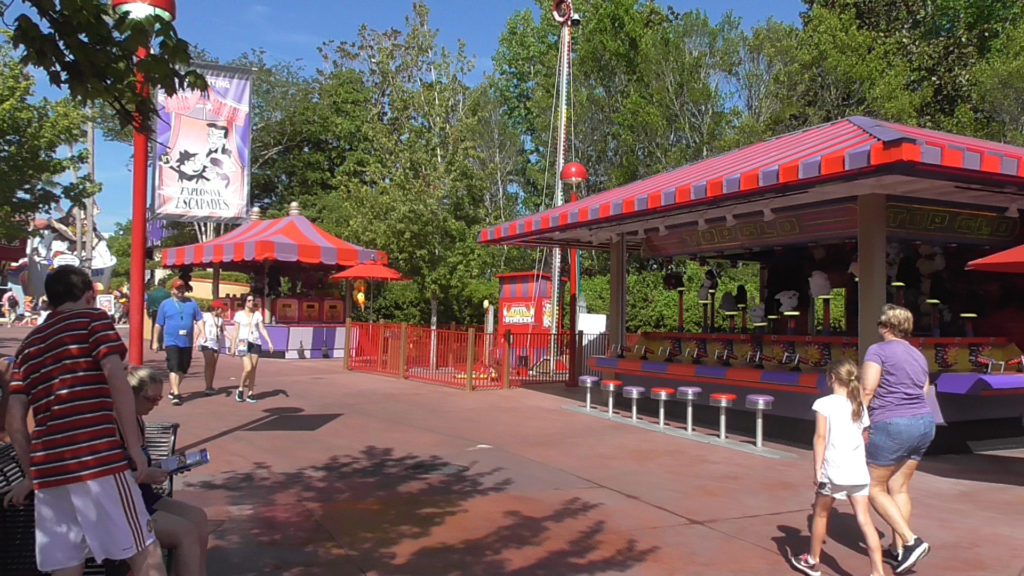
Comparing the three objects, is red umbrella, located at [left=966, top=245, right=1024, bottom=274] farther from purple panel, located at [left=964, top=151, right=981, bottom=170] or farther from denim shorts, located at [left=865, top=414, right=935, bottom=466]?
denim shorts, located at [left=865, top=414, right=935, bottom=466]

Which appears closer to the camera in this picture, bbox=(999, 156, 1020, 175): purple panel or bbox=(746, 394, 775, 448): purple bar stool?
bbox=(999, 156, 1020, 175): purple panel

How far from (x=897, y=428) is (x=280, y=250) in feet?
58.6

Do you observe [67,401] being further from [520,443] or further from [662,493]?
[520,443]

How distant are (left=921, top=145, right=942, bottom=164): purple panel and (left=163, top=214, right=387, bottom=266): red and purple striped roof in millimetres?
15474

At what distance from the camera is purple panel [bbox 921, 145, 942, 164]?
7336 mm

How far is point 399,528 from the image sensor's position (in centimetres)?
574

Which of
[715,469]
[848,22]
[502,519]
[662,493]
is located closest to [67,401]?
[502,519]

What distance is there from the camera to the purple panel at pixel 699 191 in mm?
9500

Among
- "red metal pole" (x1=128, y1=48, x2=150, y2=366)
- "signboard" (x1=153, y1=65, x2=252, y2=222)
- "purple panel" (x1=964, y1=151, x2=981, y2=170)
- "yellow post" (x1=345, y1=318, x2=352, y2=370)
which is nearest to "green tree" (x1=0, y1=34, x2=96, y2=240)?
"signboard" (x1=153, y1=65, x2=252, y2=222)

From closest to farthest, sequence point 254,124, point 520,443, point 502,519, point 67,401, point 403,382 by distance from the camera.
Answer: point 67,401 → point 502,519 → point 520,443 → point 403,382 → point 254,124

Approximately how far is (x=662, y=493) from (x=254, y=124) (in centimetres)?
4163

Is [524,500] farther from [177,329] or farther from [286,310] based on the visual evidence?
[286,310]

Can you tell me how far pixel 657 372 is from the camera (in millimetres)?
11914

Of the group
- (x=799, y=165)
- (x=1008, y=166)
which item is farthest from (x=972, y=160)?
(x=799, y=165)
